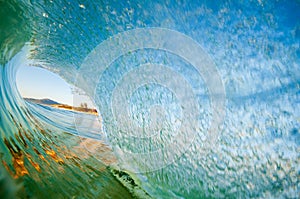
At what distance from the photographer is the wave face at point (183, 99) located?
11.1 feet

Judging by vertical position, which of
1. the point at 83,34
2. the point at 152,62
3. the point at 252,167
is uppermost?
the point at 83,34

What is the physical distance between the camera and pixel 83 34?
6141mm

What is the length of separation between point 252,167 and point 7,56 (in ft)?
15.6

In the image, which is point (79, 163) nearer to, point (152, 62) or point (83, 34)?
point (152, 62)

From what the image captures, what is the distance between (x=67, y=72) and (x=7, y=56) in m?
3.17

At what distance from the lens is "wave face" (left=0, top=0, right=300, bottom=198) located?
3387 mm

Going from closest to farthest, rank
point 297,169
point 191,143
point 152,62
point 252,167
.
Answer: point 297,169, point 252,167, point 191,143, point 152,62

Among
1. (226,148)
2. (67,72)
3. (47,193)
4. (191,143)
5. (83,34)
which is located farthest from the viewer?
(67,72)

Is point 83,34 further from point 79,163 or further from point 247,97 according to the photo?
point 247,97

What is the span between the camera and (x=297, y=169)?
3.40m

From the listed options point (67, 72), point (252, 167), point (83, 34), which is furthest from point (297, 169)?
point (67, 72)

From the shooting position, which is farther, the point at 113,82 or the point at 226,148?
the point at 113,82

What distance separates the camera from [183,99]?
5242 mm

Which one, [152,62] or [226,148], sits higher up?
[152,62]
